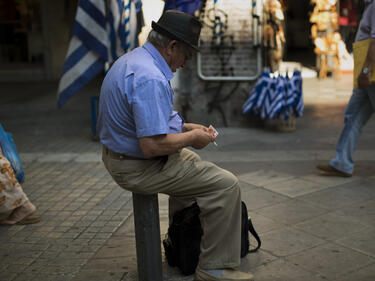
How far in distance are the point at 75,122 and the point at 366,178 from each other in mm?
5343

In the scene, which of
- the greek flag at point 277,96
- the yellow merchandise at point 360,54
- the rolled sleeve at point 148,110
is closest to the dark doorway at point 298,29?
the greek flag at point 277,96

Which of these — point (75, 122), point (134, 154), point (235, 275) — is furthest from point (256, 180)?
point (75, 122)

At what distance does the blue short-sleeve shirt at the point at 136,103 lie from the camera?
8.96 feet

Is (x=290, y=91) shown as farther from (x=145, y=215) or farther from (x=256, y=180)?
(x=145, y=215)

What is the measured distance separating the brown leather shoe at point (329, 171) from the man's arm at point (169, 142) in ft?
9.19

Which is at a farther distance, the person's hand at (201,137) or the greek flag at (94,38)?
the greek flag at (94,38)

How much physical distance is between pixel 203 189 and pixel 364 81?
2.49m

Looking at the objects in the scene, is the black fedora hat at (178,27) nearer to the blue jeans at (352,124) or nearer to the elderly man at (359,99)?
the elderly man at (359,99)

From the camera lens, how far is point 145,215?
3.09 metres

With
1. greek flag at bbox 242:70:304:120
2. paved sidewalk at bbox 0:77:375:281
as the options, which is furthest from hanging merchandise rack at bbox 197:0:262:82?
paved sidewalk at bbox 0:77:375:281

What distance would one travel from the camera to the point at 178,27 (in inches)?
115

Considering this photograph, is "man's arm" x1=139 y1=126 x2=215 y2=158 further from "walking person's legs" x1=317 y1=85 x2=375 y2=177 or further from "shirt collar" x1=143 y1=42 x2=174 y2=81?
"walking person's legs" x1=317 y1=85 x2=375 y2=177

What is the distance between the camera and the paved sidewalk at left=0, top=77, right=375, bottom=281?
3.51m

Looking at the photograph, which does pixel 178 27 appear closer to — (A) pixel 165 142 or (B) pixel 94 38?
(A) pixel 165 142
